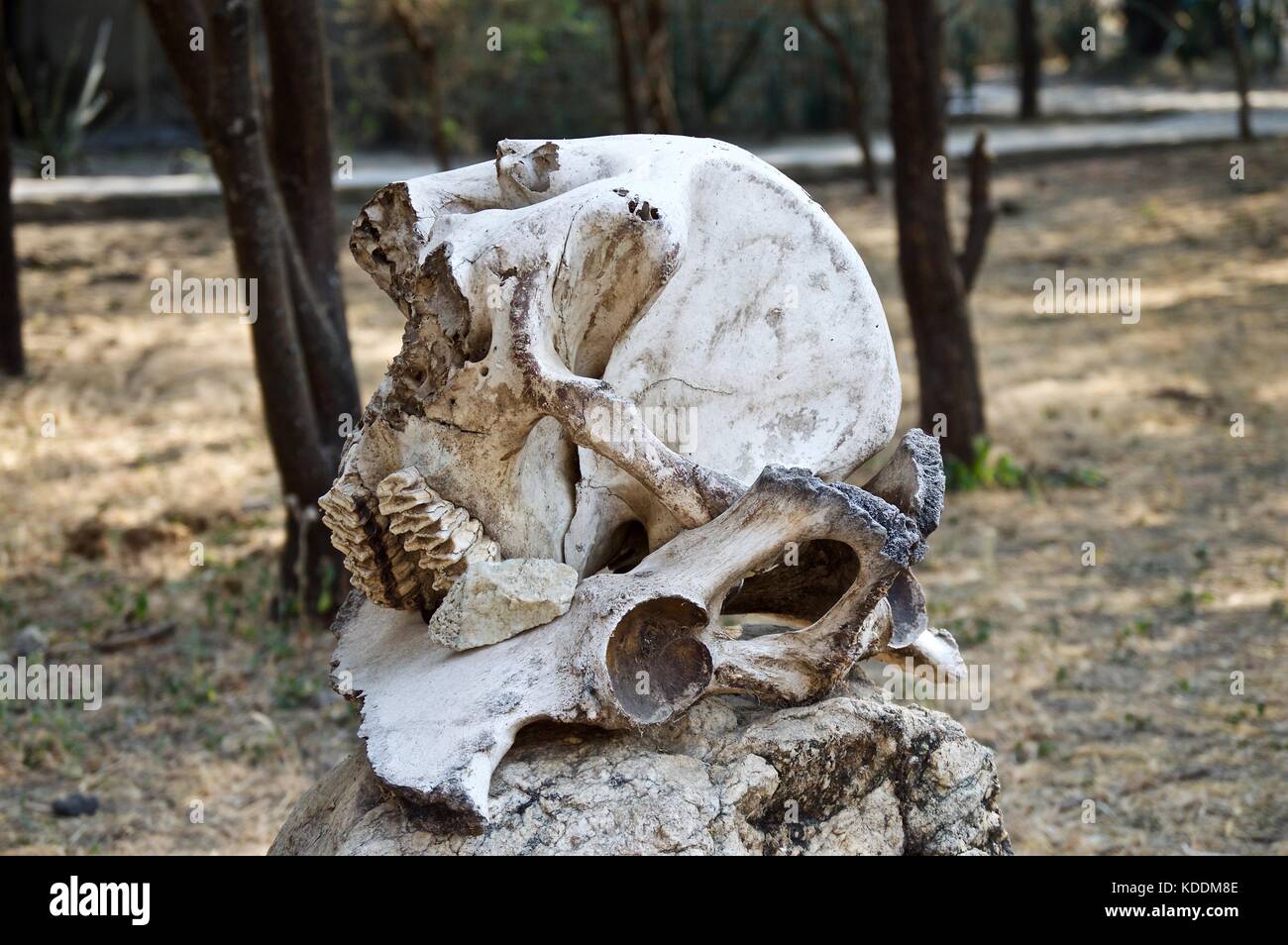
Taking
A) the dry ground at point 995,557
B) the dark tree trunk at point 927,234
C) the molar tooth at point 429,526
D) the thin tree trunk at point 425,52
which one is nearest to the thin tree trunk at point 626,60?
the thin tree trunk at point 425,52

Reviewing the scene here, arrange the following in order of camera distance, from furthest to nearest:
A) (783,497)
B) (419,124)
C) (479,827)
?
(419,124), (783,497), (479,827)

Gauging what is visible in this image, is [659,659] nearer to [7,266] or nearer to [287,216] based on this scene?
[287,216]

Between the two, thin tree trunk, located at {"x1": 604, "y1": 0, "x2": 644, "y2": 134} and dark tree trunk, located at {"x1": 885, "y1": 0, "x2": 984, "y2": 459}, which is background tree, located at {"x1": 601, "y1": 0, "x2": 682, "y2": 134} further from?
dark tree trunk, located at {"x1": 885, "y1": 0, "x2": 984, "y2": 459}

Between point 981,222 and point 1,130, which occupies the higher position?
point 1,130

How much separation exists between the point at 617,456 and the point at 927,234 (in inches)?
174

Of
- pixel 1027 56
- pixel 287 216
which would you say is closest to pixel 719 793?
pixel 287 216

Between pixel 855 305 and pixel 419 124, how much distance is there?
44.2 feet

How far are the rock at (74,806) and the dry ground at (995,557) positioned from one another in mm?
39

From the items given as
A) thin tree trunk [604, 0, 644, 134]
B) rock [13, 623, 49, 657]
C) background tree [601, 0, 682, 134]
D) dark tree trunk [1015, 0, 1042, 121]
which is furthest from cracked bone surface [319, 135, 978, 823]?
dark tree trunk [1015, 0, 1042, 121]

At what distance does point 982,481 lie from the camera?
7297mm

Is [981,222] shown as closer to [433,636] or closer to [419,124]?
[433,636]

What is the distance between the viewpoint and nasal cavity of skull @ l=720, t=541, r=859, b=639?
3.12m

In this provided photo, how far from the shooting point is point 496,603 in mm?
2887
